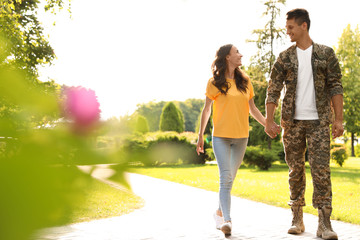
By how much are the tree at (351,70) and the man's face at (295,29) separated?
31.5 meters

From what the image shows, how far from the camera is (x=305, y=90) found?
427 centimetres

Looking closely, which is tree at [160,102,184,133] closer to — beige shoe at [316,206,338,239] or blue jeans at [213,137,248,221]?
blue jeans at [213,137,248,221]

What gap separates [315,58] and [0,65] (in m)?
3.88

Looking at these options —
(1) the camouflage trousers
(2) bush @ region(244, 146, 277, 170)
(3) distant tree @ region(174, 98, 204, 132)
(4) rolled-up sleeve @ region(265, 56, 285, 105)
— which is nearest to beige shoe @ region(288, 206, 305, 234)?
(1) the camouflage trousers

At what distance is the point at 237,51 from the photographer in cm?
462

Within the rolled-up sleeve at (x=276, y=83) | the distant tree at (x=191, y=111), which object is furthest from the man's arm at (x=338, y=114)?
the distant tree at (x=191, y=111)

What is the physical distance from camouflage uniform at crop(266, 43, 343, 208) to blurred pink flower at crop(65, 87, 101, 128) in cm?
373

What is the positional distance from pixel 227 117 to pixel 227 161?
1.59 ft

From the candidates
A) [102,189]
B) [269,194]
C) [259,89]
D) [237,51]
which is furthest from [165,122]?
[102,189]

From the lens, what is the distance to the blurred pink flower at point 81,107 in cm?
78

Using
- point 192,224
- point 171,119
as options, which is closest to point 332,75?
point 192,224

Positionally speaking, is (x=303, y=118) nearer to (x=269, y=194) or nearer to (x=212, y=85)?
(x=212, y=85)

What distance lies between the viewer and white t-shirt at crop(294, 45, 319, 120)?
4.24 m

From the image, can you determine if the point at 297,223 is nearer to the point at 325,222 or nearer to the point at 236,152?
the point at 325,222
